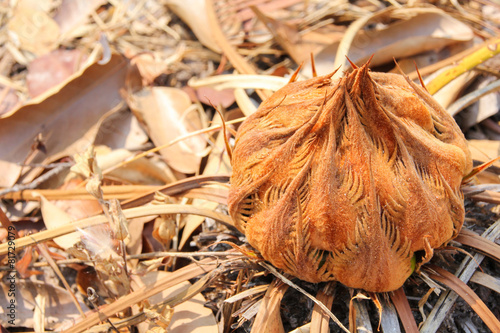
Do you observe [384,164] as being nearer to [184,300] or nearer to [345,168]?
[345,168]

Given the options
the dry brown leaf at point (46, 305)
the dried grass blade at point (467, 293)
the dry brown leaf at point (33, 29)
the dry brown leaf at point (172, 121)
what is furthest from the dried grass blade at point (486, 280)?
the dry brown leaf at point (33, 29)

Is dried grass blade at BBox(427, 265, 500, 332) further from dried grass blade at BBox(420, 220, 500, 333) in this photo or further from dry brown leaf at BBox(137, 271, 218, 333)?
Result: dry brown leaf at BBox(137, 271, 218, 333)

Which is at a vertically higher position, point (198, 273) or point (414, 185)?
point (414, 185)

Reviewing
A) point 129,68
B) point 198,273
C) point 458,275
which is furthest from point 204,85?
point 458,275

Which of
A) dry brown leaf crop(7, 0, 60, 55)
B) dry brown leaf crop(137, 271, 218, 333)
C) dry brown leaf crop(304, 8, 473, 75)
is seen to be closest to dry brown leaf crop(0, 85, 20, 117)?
dry brown leaf crop(7, 0, 60, 55)

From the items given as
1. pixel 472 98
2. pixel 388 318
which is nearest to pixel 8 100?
pixel 388 318

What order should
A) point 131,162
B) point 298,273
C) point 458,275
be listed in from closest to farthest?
point 298,273 < point 458,275 < point 131,162
